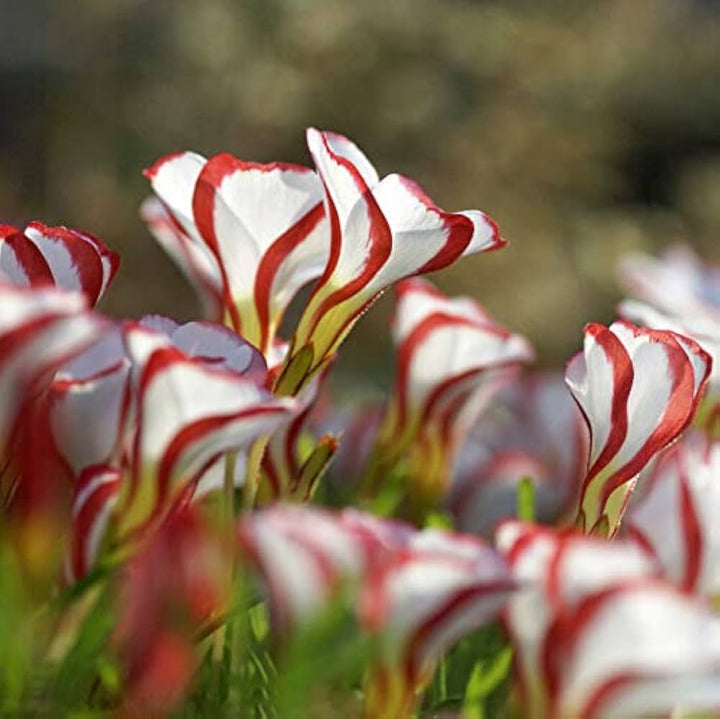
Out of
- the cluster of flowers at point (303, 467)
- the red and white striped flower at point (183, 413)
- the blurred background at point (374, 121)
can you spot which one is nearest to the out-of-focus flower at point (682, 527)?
the cluster of flowers at point (303, 467)

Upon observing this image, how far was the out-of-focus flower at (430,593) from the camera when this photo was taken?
0.34 m

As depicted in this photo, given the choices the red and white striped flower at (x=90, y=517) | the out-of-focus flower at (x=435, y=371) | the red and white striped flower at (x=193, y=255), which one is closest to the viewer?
the red and white striped flower at (x=90, y=517)

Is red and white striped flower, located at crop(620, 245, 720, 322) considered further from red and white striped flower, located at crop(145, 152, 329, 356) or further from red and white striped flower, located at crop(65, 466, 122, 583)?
red and white striped flower, located at crop(65, 466, 122, 583)

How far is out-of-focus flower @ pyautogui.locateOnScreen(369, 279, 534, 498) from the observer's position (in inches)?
27.8

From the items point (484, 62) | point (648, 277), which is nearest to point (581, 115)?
point (484, 62)

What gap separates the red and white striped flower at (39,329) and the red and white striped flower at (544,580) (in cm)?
10

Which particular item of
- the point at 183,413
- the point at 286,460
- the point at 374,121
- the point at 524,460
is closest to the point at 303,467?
the point at 286,460

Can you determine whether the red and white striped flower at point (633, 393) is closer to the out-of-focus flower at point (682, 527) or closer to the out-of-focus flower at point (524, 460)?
the out-of-focus flower at point (682, 527)

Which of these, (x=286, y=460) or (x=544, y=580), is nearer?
(x=544, y=580)

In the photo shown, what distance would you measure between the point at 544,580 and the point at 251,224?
21 centimetres

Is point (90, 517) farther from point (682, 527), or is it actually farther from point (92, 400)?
point (682, 527)

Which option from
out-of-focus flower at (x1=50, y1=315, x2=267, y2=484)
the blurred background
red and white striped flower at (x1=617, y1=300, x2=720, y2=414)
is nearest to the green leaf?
red and white striped flower at (x1=617, y1=300, x2=720, y2=414)

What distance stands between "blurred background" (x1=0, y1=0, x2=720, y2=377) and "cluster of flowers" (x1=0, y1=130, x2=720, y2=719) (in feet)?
11.0

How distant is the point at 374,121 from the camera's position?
4.35 metres
